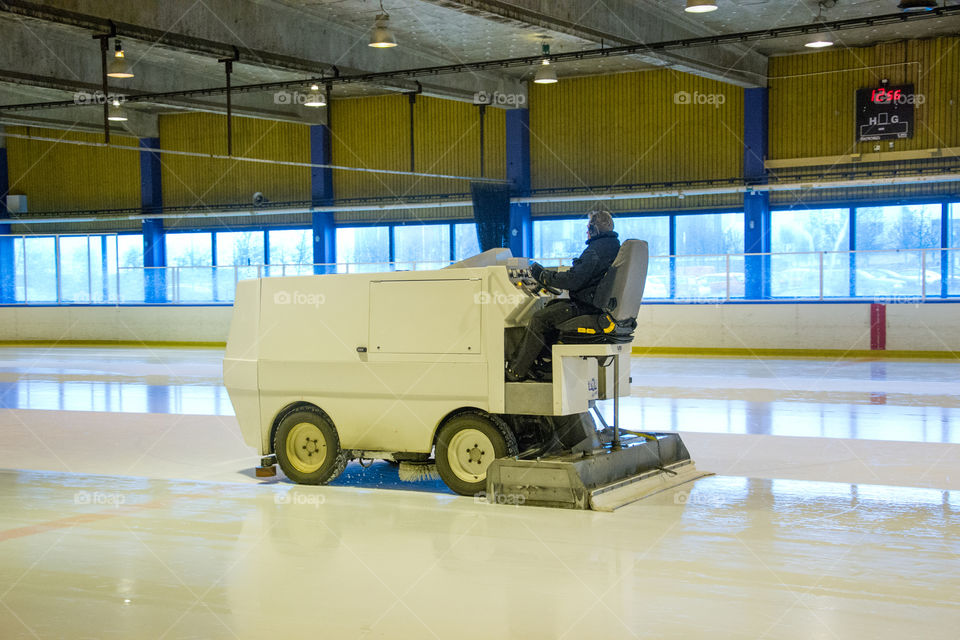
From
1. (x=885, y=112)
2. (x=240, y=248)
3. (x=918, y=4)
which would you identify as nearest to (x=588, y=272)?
(x=918, y=4)

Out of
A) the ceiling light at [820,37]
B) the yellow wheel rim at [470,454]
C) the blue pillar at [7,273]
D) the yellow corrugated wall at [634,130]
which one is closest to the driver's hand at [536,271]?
the yellow wheel rim at [470,454]

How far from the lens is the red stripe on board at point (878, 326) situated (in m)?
19.6

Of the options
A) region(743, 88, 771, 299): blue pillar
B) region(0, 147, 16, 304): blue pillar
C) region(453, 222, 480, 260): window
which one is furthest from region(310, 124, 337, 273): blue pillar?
region(743, 88, 771, 299): blue pillar

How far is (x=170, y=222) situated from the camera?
30.8 meters

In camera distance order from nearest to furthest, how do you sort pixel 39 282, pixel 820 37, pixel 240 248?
pixel 820 37, pixel 39 282, pixel 240 248

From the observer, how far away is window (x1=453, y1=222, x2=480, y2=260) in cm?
2717

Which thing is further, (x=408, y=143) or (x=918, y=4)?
(x=408, y=143)

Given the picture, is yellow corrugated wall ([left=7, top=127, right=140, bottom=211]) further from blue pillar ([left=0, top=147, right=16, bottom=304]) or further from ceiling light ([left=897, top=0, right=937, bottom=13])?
ceiling light ([left=897, top=0, right=937, bottom=13])

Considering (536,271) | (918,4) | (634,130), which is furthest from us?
(634,130)

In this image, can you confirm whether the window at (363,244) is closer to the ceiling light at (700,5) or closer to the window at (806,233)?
the window at (806,233)

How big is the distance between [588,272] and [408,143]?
862 inches

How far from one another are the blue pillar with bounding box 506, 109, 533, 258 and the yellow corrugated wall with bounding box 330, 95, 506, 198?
0.46 m

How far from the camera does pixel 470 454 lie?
6.74 meters

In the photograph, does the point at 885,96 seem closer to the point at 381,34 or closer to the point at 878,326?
the point at 878,326
